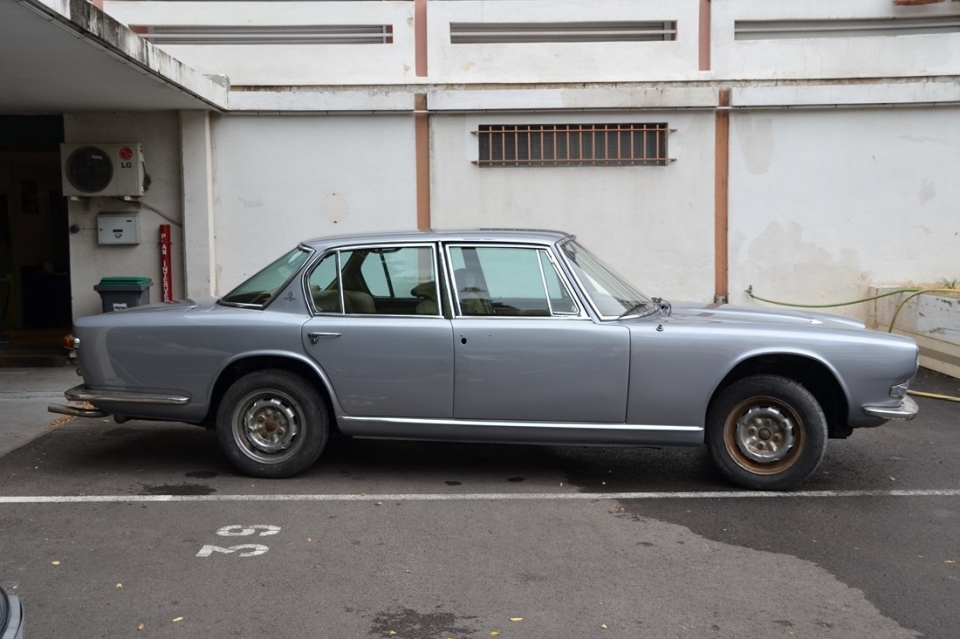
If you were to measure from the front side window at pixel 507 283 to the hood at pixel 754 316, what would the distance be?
2.82ft

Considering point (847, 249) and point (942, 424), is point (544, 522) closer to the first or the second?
point (942, 424)

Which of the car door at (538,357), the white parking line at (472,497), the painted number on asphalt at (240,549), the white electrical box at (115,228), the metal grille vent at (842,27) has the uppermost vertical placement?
the metal grille vent at (842,27)

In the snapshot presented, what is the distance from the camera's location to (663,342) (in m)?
5.98

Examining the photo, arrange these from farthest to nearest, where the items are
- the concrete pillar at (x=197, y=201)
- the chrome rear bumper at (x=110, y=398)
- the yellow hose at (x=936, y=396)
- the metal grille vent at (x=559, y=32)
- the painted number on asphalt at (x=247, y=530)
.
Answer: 1. the metal grille vent at (x=559, y=32)
2. the concrete pillar at (x=197, y=201)
3. the yellow hose at (x=936, y=396)
4. the chrome rear bumper at (x=110, y=398)
5. the painted number on asphalt at (x=247, y=530)

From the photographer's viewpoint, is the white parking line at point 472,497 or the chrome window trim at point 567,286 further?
the chrome window trim at point 567,286

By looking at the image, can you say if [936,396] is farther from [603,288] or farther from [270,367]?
[270,367]

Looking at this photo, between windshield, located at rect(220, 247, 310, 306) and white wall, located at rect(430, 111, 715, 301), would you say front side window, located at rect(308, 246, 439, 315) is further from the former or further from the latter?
white wall, located at rect(430, 111, 715, 301)

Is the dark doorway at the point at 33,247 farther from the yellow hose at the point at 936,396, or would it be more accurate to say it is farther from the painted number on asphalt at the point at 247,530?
the yellow hose at the point at 936,396

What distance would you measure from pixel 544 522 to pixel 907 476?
2.70 metres

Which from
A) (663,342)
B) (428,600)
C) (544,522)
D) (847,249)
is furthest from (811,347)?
(847,249)

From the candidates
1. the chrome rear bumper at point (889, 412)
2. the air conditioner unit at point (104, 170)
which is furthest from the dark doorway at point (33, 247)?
the chrome rear bumper at point (889, 412)

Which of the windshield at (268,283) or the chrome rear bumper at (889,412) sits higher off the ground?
the windshield at (268,283)

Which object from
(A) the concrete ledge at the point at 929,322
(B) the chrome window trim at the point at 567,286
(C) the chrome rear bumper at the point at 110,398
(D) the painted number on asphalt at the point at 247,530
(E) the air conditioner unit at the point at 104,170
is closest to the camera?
(D) the painted number on asphalt at the point at 247,530

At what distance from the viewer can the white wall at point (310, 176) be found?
11.4 metres
